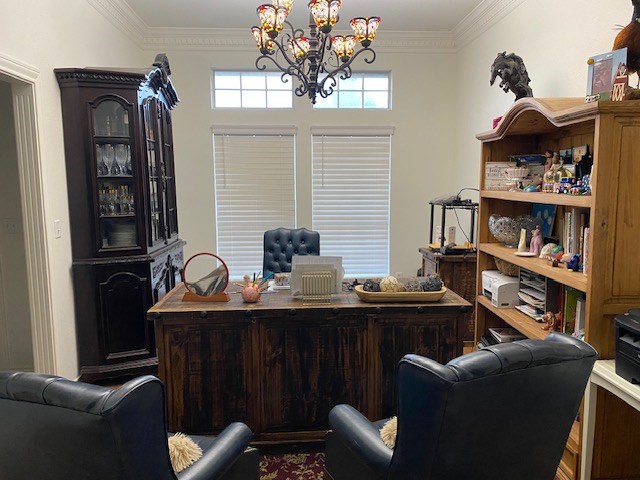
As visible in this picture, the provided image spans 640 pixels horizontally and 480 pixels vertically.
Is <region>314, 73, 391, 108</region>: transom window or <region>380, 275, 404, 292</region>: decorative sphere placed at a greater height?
<region>314, 73, 391, 108</region>: transom window

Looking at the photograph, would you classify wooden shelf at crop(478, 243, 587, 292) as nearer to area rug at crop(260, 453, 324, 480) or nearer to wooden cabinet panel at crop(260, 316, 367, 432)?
wooden cabinet panel at crop(260, 316, 367, 432)

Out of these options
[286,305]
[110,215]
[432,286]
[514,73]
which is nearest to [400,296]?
[432,286]

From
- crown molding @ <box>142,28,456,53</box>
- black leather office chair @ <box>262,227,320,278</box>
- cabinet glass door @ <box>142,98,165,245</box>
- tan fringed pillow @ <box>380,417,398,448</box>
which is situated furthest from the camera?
crown molding @ <box>142,28,456,53</box>

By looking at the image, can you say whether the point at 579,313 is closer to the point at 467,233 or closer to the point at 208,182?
the point at 467,233

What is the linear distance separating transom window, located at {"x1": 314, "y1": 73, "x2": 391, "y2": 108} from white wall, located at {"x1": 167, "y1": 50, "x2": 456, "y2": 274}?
0.32 ft

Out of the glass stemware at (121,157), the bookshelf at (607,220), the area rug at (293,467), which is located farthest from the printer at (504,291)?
the glass stemware at (121,157)

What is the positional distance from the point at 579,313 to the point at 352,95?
3.65 metres

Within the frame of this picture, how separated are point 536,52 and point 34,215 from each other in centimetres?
373

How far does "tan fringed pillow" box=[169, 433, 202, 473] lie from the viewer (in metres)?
1.57

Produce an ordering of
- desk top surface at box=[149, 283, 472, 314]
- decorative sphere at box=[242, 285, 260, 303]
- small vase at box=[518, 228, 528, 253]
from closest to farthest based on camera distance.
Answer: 1. desk top surface at box=[149, 283, 472, 314]
2. decorative sphere at box=[242, 285, 260, 303]
3. small vase at box=[518, 228, 528, 253]

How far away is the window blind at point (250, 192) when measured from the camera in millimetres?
5074

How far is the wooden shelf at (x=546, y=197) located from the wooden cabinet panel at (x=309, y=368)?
3.75 feet

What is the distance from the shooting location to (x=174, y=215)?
14.7 ft

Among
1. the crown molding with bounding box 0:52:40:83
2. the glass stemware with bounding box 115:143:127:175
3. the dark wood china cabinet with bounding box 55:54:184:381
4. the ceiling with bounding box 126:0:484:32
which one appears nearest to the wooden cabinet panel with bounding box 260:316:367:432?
the dark wood china cabinet with bounding box 55:54:184:381
